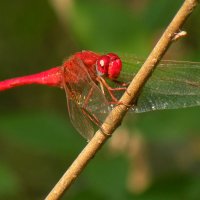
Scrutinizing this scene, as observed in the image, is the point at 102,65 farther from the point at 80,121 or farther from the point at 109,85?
the point at 80,121

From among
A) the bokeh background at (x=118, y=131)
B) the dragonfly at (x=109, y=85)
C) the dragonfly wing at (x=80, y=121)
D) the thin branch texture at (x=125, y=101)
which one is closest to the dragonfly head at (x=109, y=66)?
the dragonfly at (x=109, y=85)

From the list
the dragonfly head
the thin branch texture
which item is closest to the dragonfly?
the dragonfly head

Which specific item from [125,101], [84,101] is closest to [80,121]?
[84,101]

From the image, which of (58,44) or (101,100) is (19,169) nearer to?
(58,44)

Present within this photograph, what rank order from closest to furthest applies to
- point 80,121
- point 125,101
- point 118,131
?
point 125,101 → point 80,121 → point 118,131

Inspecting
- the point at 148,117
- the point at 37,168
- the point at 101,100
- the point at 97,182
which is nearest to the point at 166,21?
the point at 148,117

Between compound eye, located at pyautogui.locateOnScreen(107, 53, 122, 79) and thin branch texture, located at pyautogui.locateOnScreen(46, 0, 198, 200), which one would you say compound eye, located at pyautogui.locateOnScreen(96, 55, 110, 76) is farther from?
thin branch texture, located at pyautogui.locateOnScreen(46, 0, 198, 200)
